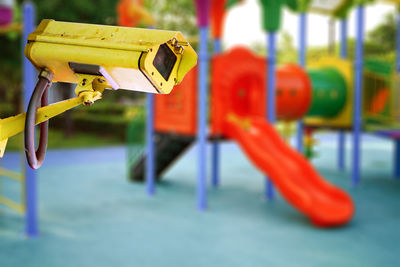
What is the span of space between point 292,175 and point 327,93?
3788mm

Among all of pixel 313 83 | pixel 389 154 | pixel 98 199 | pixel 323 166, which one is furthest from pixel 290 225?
pixel 389 154

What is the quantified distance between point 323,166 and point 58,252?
8697mm

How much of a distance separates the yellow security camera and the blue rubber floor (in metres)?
3.43

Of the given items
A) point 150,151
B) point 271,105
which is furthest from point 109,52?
point 150,151

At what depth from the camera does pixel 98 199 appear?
7.61 metres

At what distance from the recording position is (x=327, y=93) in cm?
962

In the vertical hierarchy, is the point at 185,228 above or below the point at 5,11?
below

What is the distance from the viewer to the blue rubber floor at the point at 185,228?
4.75 meters

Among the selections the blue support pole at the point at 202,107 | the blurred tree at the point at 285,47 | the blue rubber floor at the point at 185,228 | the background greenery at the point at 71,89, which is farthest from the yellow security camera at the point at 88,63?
the blurred tree at the point at 285,47

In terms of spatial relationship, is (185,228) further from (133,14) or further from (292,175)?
(133,14)

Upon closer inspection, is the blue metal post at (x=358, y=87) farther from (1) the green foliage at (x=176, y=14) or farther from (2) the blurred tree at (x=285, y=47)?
(2) the blurred tree at (x=285, y=47)

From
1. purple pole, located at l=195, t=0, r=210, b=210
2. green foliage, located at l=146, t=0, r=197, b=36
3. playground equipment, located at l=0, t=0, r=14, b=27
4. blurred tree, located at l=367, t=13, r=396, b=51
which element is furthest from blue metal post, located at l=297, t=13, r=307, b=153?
blurred tree, located at l=367, t=13, r=396, b=51

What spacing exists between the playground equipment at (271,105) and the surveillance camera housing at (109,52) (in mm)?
5005

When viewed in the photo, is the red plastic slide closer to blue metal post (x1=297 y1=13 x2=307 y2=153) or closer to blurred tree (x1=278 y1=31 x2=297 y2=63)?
blue metal post (x1=297 y1=13 x2=307 y2=153)
